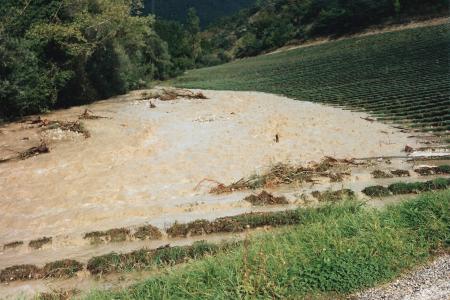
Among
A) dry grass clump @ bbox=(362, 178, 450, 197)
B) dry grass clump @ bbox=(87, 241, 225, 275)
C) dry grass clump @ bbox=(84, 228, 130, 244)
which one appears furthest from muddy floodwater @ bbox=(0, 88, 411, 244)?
dry grass clump @ bbox=(362, 178, 450, 197)

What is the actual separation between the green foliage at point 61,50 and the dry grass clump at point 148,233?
17.7 metres

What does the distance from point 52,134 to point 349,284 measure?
1992cm

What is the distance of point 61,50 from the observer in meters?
33.4

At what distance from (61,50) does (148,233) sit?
23.7 meters

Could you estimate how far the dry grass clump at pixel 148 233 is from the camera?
1347 cm

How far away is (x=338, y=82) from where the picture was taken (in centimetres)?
4484

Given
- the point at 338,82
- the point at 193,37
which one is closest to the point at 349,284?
the point at 338,82

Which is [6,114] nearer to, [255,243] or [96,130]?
[96,130]

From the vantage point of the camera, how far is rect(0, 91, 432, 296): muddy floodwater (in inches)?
597

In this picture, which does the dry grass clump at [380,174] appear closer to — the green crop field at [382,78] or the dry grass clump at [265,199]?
the dry grass clump at [265,199]

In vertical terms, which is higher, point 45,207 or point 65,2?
point 65,2

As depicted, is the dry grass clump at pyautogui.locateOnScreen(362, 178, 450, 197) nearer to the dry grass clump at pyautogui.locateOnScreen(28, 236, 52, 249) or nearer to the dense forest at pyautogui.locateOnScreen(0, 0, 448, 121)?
the dry grass clump at pyautogui.locateOnScreen(28, 236, 52, 249)

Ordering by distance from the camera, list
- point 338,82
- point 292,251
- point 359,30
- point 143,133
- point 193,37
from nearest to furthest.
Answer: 1. point 292,251
2. point 143,133
3. point 338,82
4. point 359,30
5. point 193,37

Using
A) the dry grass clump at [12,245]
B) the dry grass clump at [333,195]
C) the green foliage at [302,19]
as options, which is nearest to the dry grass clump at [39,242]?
the dry grass clump at [12,245]
